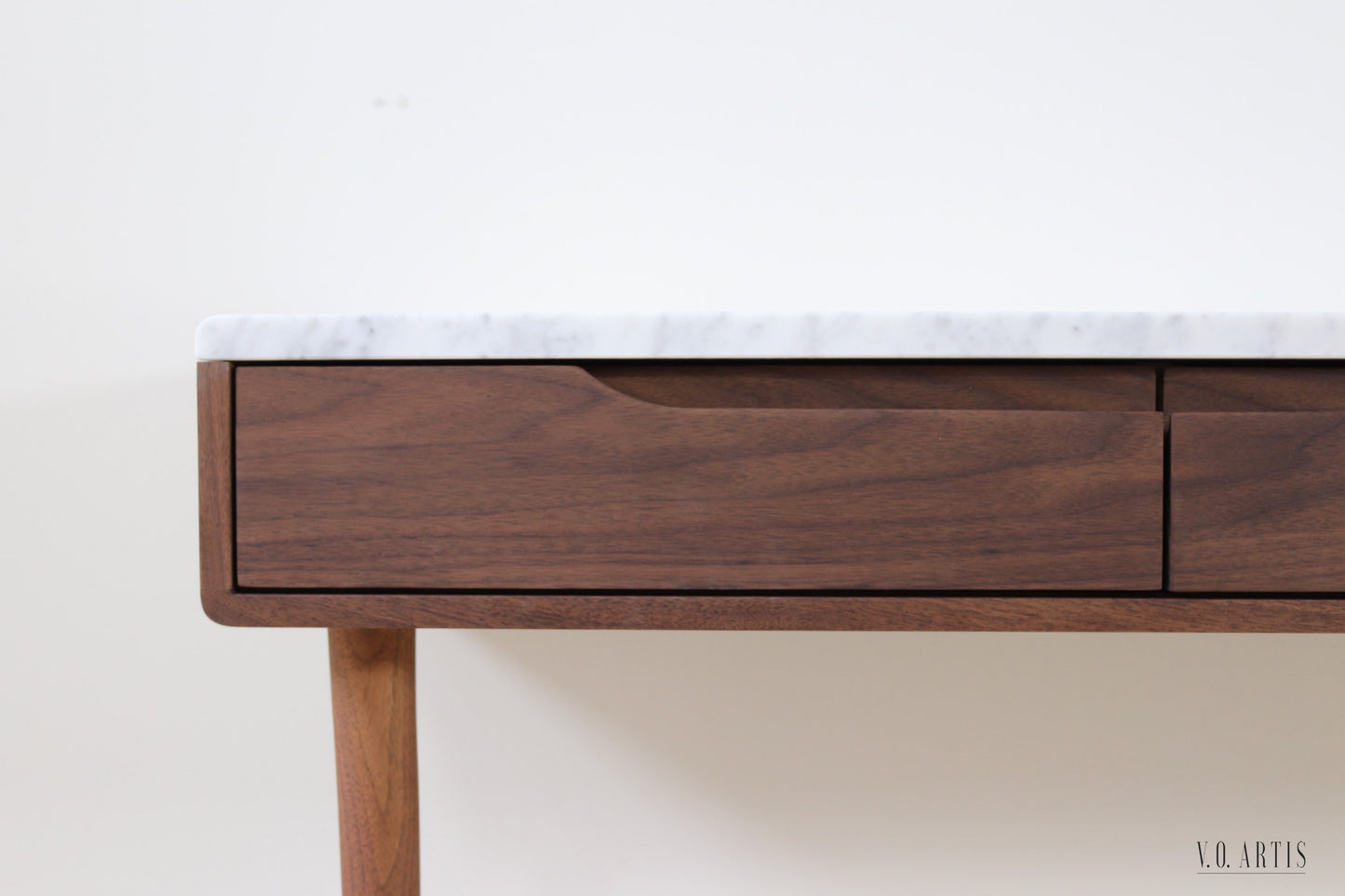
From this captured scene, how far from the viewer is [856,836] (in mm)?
782

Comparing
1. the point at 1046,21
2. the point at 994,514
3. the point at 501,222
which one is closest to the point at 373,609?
the point at 994,514

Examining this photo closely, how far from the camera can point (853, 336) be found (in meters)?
0.38

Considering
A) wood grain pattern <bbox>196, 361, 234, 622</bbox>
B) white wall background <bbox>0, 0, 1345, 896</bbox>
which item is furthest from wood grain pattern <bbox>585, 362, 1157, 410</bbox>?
white wall background <bbox>0, 0, 1345, 896</bbox>

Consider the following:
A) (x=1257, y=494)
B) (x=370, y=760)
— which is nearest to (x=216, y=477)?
(x=370, y=760)

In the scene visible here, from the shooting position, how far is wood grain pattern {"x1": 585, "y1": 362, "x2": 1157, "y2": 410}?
1.28 ft

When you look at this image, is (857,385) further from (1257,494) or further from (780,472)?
(1257,494)

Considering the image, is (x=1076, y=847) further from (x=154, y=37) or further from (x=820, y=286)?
(x=154, y=37)

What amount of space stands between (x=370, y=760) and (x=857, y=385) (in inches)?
11.1

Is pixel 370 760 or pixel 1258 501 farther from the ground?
pixel 1258 501

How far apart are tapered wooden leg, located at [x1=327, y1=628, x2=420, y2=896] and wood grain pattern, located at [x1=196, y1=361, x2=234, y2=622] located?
77 millimetres

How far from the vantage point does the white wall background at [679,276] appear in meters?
0.78

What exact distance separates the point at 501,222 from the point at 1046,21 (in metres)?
0.45

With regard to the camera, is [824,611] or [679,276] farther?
[679,276]

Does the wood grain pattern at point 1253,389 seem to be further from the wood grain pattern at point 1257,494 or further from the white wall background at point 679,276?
the white wall background at point 679,276
